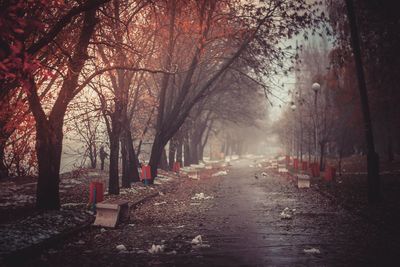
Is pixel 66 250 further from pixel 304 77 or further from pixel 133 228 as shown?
pixel 304 77

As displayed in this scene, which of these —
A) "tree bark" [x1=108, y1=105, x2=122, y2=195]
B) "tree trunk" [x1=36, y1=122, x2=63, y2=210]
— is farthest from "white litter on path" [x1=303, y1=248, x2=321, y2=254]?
"tree bark" [x1=108, y1=105, x2=122, y2=195]

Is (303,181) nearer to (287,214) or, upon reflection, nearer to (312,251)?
(287,214)

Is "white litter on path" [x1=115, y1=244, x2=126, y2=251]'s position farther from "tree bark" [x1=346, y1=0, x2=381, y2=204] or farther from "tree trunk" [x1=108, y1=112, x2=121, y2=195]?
"tree trunk" [x1=108, y1=112, x2=121, y2=195]

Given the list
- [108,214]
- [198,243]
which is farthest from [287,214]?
[108,214]

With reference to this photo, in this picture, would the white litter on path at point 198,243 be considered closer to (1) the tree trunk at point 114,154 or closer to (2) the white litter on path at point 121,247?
(2) the white litter on path at point 121,247

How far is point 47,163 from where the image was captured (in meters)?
12.6

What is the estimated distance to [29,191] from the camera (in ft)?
66.5

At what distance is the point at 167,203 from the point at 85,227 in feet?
20.5

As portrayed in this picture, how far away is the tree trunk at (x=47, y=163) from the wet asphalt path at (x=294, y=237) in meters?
4.49

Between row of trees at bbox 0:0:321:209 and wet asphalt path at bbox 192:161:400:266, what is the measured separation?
4.86m

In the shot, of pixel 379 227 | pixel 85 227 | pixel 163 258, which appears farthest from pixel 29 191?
pixel 379 227

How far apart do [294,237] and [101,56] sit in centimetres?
1160

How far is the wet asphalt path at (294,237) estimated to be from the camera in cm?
768

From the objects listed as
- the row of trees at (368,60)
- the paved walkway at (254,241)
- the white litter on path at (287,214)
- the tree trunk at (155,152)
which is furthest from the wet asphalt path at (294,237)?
the tree trunk at (155,152)
